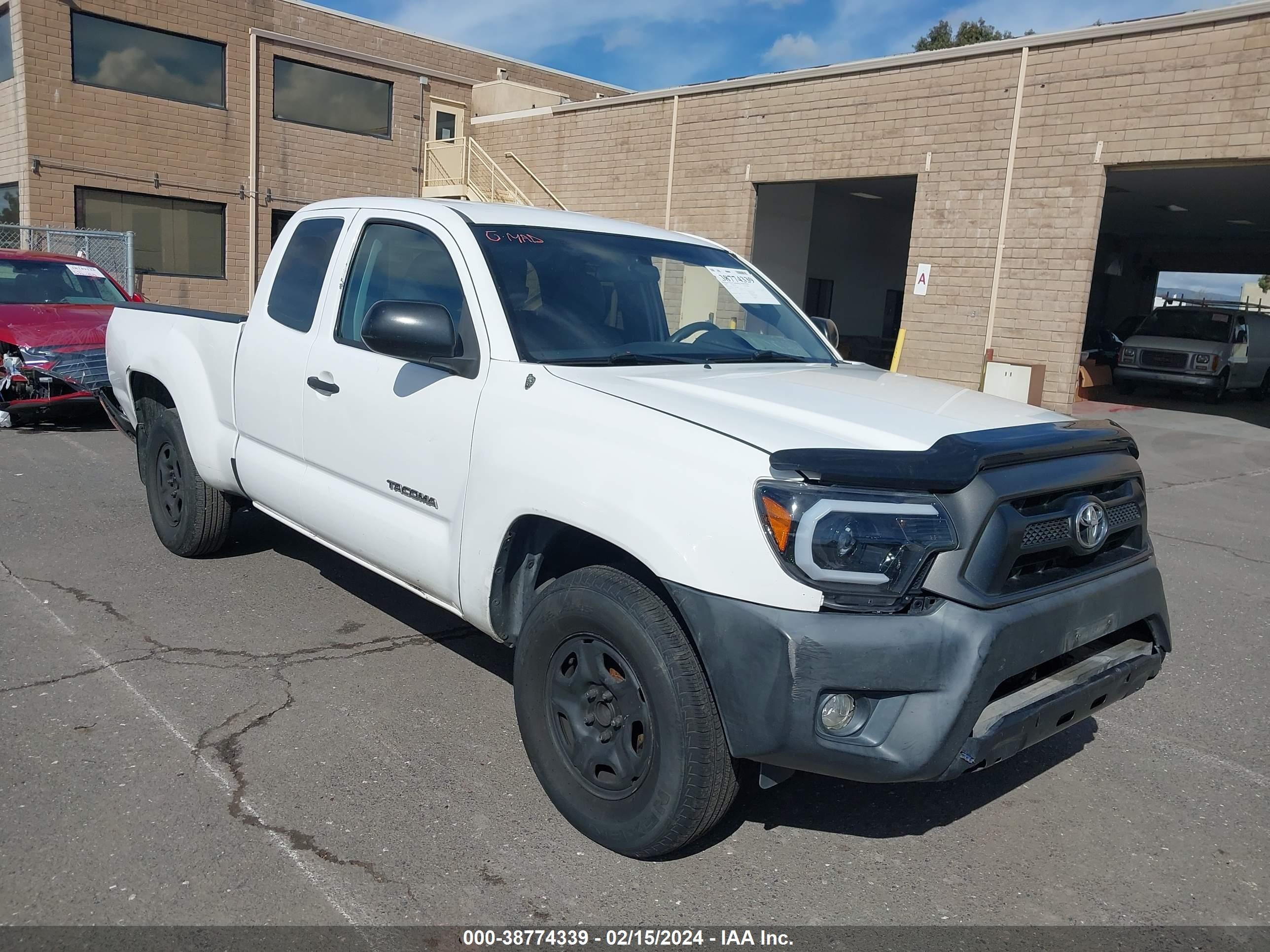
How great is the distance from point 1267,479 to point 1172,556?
5453 mm

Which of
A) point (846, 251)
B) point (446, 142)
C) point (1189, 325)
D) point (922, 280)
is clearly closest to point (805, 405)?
point (922, 280)

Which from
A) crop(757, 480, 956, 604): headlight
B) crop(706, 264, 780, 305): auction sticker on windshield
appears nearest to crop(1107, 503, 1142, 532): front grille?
crop(757, 480, 956, 604): headlight

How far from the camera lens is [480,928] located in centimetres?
276

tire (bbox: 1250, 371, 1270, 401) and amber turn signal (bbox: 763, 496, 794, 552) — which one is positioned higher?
amber turn signal (bbox: 763, 496, 794, 552)

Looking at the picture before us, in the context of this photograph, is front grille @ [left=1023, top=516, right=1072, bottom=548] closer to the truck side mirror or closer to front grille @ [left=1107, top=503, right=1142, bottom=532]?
front grille @ [left=1107, top=503, right=1142, bottom=532]

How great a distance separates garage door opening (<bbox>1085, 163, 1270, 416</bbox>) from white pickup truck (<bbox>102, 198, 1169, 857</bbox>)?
13.2 metres

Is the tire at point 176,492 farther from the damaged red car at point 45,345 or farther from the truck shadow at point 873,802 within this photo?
the damaged red car at point 45,345

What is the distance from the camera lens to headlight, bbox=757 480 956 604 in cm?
260

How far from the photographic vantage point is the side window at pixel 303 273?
15.3 ft

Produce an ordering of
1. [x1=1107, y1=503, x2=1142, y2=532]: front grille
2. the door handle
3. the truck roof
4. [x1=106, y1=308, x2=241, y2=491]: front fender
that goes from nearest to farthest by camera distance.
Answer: [x1=1107, y1=503, x2=1142, y2=532]: front grille < the truck roof < the door handle < [x1=106, y1=308, x2=241, y2=491]: front fender

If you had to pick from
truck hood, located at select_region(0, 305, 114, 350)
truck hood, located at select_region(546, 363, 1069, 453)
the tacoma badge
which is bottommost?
the tacoma badge

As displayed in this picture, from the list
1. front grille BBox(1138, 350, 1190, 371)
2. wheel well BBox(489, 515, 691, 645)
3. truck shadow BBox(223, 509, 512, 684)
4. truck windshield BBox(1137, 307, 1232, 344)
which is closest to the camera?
wheel well BBox(489, 515, 691, 645)

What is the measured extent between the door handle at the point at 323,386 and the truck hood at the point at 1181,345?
68.4 ft

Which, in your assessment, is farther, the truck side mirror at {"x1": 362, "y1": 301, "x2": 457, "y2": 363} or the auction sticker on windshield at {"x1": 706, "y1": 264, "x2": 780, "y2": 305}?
the auction sticker on windshield at {"x1": 706, "y1": 264, "x2": 780, "y2": 305}
